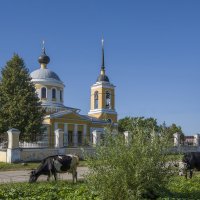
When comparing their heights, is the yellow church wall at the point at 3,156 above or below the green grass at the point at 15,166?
above

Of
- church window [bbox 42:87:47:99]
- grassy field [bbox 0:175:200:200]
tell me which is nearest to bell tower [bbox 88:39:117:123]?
church window [bbox 42:87:47:99]

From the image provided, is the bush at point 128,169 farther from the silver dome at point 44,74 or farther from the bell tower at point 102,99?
the bell tower at point 102,99

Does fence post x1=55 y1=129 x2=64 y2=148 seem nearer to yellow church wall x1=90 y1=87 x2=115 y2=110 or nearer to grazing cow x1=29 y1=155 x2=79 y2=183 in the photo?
grazing cow x1=29 y1=155 x2=79 y2=183

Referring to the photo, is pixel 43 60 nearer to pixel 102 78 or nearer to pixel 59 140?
pixel 102 78

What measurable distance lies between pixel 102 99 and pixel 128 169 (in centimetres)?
4747

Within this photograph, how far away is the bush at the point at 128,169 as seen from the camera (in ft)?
26.0

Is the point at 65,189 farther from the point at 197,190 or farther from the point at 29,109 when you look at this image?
the point at 29,109

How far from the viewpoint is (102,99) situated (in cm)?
5553

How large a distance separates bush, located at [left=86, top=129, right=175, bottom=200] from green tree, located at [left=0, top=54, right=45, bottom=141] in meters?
26.2

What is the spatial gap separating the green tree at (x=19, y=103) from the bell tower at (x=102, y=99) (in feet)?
65.4

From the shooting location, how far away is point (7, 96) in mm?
35438

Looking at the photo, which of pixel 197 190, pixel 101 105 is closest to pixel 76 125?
pixel 101 105

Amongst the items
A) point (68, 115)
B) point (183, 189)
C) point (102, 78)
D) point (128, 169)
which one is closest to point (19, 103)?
point (68, 115)

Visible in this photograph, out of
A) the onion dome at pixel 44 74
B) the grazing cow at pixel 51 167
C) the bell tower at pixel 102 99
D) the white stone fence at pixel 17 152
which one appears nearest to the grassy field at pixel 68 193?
the grazing cow at pixel 51 167
